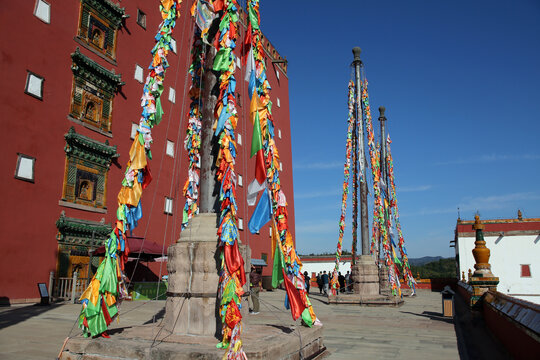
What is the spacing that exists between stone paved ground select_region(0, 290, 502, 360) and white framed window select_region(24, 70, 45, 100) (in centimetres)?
857

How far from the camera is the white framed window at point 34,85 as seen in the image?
16019 millimetres

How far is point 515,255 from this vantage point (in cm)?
3441

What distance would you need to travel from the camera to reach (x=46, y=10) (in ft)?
56.3

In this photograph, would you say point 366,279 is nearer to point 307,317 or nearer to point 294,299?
point 307,317

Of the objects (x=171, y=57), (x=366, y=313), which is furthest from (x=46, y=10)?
(x=366, y=313)

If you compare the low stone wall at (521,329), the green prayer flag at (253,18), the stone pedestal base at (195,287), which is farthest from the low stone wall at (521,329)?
the green prayer flag at (253,18)

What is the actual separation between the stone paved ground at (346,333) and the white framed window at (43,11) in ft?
39.8

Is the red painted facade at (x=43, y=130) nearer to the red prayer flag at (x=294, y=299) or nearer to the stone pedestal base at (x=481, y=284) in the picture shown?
the red prayer flag at (x=294, y=299)

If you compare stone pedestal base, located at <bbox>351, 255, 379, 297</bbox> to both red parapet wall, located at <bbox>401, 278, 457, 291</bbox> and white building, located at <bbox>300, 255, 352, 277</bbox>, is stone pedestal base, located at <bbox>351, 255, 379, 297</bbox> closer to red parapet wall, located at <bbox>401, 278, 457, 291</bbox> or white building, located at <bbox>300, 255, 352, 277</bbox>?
red parapet wall, located at <bbox>401, 278, 457, 291</bbox>

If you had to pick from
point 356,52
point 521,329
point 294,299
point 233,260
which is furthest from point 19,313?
point 356,52

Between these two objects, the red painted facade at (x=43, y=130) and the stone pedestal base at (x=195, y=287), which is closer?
the stone pedestal base at (x=195, y=287)

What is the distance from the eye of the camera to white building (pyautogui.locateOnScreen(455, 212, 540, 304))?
33.8 m

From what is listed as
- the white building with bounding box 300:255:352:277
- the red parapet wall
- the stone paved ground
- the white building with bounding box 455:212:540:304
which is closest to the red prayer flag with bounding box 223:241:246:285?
the stone paved ground

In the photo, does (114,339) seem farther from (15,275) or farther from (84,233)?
(84,233)
